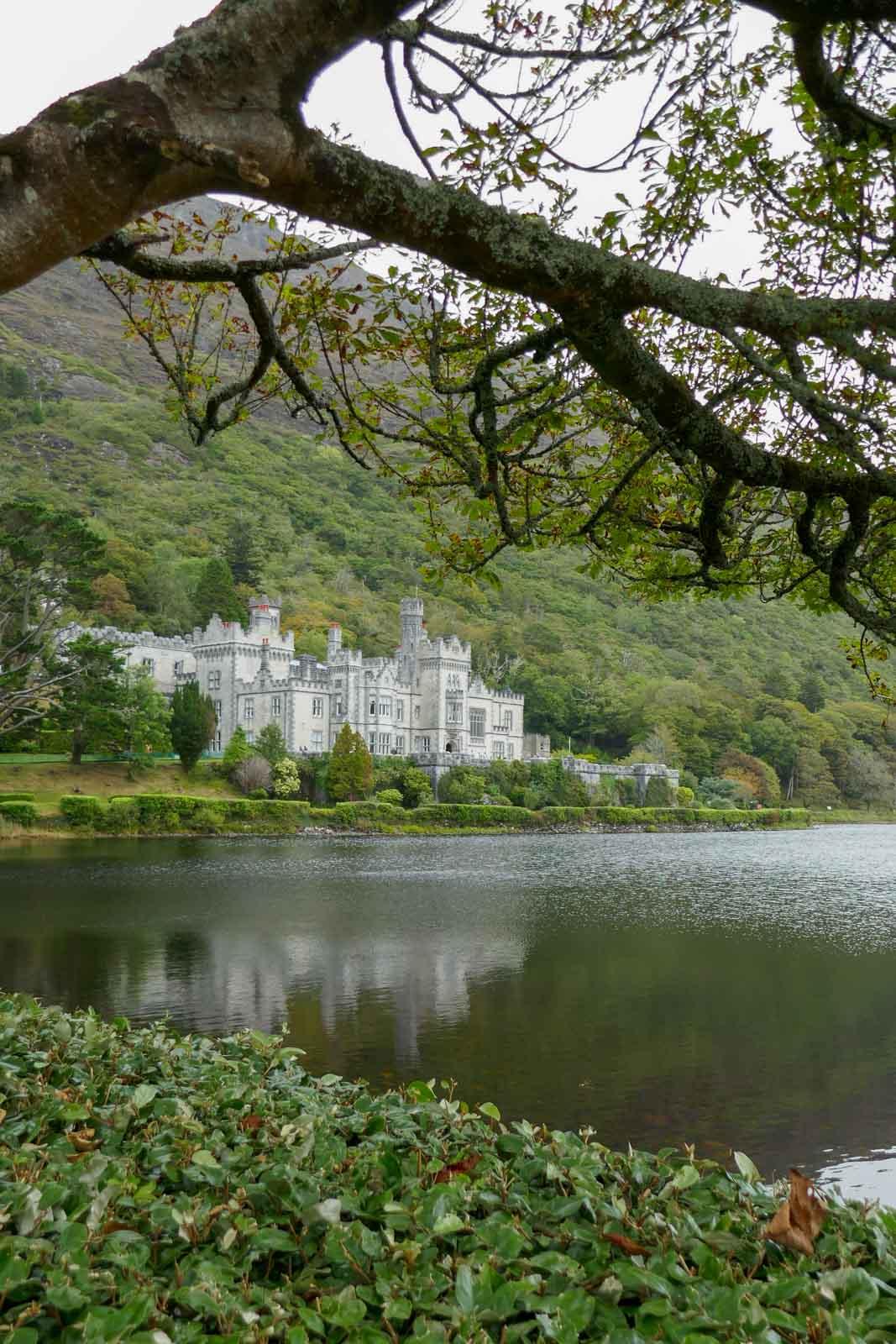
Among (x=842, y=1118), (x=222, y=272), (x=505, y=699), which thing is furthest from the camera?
(x=505, y=699)

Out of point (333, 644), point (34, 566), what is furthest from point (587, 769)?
point (34, 566)

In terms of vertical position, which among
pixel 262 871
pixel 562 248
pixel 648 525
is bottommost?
pixel 262 871

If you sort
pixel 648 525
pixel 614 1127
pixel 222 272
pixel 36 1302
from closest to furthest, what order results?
pixel 36 1302 → pixel 222 272 → pixel 648 525 → pixel 614 1127

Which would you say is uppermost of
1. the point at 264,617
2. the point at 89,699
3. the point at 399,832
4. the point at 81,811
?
the point at 264,617

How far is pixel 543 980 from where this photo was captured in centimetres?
1461

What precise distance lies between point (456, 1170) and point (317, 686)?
205 ft

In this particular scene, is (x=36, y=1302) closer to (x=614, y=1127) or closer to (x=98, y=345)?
(x=614, y=1127)

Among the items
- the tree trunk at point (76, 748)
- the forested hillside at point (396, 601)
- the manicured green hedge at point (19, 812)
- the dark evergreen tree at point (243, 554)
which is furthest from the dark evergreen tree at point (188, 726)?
the dark evergreen tree at point (243, 554)

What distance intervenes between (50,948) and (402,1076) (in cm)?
886

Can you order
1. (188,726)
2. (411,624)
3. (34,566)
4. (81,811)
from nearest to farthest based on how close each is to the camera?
(34,566) < (81,811) < (188,726) < (411,624)

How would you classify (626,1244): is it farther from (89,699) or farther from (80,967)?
(89,699)

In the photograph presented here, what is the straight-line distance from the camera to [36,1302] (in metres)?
2.47

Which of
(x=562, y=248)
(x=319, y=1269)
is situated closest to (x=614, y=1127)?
(x=319, y=1269)

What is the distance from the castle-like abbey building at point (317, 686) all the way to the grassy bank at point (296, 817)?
31.6ft
